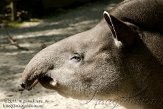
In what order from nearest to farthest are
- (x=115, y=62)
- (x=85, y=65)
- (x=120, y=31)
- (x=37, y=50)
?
1. (x=120, y=31)
2. (x=115, y=62)
3. (x=85, y=65)
4. (x=37, y=50)

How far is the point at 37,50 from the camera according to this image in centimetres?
788

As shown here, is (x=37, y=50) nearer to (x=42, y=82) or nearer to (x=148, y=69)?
(x=42, y=82)

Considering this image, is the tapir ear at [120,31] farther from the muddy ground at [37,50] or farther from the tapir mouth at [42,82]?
the muddy ground at [37,50]

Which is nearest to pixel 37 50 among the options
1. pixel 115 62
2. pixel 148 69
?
pixel 115 62

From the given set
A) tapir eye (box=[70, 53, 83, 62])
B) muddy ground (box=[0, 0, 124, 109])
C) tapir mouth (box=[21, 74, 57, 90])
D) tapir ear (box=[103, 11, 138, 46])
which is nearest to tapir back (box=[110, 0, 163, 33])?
tapir ear (box=[103, 11, 138, 46])

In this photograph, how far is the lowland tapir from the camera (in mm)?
3482

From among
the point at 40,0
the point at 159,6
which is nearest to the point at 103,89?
the point at 159,6

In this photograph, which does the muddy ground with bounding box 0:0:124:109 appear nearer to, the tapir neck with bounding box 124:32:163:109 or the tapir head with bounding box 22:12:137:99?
the tapir head with bounding box 22:12:137:99

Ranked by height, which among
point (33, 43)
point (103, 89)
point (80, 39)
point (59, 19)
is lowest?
point (59, 19)

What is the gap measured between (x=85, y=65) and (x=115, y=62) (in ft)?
0.83

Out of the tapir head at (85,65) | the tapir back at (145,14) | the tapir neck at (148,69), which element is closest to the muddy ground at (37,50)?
the tapir head at (85,65)

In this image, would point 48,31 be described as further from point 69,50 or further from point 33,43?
point 69,50

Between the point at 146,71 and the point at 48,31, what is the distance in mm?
6516

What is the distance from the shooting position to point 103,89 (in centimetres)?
358
